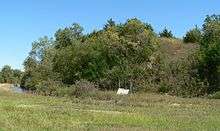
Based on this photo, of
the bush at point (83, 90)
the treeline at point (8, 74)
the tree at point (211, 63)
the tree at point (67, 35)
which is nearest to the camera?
the bush at point (83, 90)

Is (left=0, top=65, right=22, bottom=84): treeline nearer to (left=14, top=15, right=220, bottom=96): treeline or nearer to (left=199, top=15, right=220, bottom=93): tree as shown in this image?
(left=14, top=15, right=220, bottom=96): treeline

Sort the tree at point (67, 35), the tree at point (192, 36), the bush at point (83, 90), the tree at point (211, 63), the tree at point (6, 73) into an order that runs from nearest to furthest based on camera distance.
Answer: the bush at point (83, 90) → the tree at point (211, 63) → the tree at point (192, 36) → the tree at point (67, 35) → the tree at point (6, 73)

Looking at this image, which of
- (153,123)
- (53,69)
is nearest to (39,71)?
(53,69)

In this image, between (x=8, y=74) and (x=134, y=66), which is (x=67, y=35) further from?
(x=8, y=74)

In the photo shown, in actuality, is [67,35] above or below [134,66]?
above

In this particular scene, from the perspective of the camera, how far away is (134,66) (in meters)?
61.4

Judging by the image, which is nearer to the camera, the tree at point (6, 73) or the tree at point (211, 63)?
the tree at point (211, 63)

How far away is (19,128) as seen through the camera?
65.5ft

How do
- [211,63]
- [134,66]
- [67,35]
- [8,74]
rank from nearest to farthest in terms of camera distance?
[211,63], [134,66], [67,35], [8,74]

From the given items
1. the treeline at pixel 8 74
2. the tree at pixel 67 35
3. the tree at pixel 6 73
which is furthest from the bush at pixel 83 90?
the tree at pixel 6 73

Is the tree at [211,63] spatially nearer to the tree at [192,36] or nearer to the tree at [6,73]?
the tree at [192,36]

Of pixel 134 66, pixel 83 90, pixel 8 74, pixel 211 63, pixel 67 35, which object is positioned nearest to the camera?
pixel 83 90

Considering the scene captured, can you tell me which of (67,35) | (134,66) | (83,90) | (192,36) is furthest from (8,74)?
(83,90)

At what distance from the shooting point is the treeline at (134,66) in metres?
55.6
